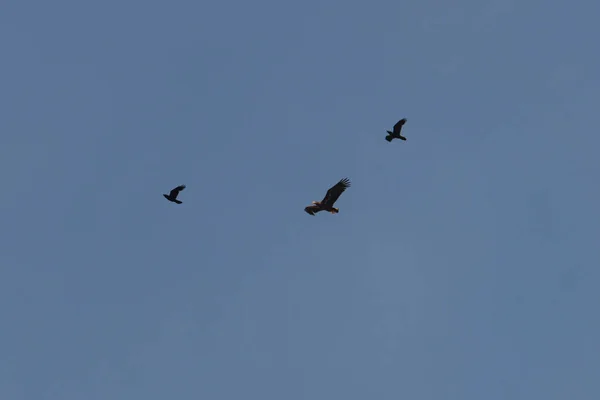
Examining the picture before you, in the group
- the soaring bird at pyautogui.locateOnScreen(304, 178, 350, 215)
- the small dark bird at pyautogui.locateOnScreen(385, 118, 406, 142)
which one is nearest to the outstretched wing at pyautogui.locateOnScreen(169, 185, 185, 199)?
the soaring bird at pyautogui.locateOnScreen(304, 178, 350, 215)

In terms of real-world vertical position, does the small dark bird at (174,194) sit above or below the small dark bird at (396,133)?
below

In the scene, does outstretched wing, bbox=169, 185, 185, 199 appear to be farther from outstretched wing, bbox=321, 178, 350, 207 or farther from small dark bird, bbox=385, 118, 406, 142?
small dark bird, bbox=385, 118, 406, 142

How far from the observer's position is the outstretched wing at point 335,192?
326 feet

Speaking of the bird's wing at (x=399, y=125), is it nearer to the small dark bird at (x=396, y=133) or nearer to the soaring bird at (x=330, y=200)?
the small dark bird at (x=396, y=133)

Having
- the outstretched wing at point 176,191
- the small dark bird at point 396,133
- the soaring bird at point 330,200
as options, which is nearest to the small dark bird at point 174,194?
the outstretched wing at point 176,191

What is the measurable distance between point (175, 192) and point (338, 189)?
17254mm

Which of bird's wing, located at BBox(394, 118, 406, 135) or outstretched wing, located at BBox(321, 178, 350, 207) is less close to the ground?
bird's wing, located at BBox(394, 118, 406, 135)

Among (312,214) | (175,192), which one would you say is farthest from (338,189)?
(175,192)

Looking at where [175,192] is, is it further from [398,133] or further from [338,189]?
[398,133]

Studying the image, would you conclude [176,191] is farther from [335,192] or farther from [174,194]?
[335,192]

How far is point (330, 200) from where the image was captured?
10175cm

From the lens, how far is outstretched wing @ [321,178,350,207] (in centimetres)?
9938

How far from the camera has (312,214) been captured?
104000mm

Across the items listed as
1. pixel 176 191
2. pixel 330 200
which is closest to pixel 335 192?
pixel 330 200
